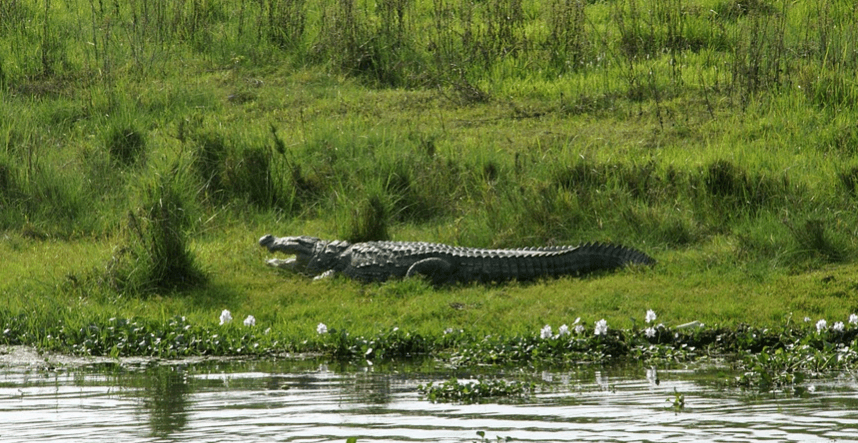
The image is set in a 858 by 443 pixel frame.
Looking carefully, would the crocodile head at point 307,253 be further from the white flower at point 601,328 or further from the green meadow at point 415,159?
the white flower at point 601,328

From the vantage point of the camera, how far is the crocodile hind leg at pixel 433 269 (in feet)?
24.8

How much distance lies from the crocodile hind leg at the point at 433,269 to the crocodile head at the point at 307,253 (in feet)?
2.27

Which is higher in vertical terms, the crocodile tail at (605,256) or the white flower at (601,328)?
the white flower at (601,328)

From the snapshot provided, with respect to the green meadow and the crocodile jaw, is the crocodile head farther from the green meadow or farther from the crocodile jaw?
the green meadow

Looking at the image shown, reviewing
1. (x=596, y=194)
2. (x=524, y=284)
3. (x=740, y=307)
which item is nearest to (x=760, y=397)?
(x=740, y=307)

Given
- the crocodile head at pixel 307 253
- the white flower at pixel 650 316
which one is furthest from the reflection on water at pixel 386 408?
the crocodile head at pixel 307 253

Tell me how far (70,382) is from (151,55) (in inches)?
300

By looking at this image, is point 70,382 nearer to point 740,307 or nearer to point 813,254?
point 740,307

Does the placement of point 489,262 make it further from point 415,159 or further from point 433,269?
point 415,159

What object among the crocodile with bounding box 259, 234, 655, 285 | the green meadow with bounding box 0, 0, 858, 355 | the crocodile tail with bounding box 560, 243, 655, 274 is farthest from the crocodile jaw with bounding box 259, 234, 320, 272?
the crocodile tail with bounding box 560, 243, 655, 274

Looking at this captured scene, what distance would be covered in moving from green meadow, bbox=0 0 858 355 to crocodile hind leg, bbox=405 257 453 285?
0.30 feet

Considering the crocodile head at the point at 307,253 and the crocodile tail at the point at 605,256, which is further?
the crocodile head at the point at 307,253

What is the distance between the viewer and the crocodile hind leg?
297 inches

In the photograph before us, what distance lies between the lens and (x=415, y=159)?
31.1ft
